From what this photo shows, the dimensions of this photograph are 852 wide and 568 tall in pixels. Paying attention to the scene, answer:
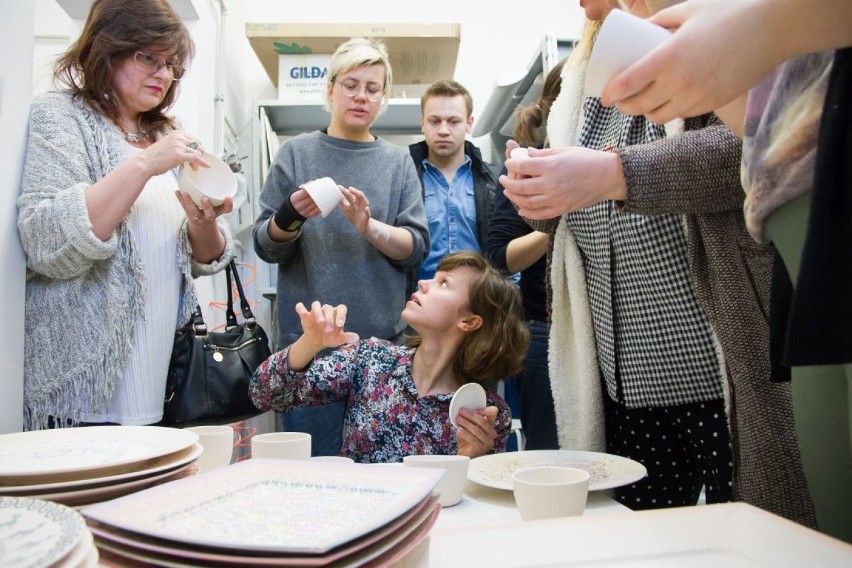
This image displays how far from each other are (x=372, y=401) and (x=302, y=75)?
2192 millimetres

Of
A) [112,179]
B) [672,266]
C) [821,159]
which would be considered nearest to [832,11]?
[821,159]

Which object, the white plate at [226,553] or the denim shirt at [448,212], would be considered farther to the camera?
the denim shirt at [448,212]

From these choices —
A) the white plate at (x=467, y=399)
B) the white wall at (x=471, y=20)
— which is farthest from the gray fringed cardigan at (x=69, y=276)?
the white wall at (x=471, y=20)

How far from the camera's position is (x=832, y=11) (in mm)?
427

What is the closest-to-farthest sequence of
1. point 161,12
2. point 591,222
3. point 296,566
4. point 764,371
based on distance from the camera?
point 296,566 → point 764,371 → point 591,222 → point 161,12

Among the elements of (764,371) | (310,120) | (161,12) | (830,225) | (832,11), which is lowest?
(764,371)

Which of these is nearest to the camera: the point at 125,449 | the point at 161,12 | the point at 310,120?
the point at 125,449

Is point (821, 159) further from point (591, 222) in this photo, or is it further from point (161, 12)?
point (161, 12)

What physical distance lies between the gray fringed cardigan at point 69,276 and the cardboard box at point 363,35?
75.0 inches

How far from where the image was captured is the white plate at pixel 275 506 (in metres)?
0.36

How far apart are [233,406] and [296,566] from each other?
110 centimetres

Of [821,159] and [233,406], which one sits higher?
[821,159]

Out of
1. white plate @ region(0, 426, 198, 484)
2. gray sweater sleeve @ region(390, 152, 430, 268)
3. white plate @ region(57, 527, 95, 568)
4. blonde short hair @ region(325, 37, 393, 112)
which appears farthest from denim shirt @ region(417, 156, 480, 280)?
white plate @ region(57, 527, 95, 568)

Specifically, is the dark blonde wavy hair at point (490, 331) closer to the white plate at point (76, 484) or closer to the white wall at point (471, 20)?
the white plate at point (76, 484)
